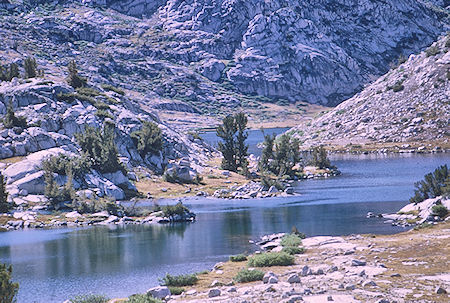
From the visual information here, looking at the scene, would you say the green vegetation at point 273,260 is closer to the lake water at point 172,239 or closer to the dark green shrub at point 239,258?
the dark green shrub at point 239,258

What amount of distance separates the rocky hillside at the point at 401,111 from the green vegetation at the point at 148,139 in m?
69.5

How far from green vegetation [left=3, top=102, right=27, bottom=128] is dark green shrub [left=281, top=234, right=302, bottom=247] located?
5808 centimetres

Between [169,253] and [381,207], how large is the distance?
103ft

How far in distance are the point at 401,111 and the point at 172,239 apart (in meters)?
116

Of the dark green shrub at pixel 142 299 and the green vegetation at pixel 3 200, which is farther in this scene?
the green vegetation at pixel 3 200

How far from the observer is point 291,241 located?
156 feet

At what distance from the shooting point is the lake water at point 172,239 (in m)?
42.5

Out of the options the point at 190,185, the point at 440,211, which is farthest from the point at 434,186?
the point at 190,185

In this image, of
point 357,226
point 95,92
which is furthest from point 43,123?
point 357,226

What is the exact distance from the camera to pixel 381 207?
71.0 metres

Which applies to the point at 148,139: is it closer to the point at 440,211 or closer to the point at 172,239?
the point at 172,239

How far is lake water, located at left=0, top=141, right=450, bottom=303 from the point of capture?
139ft

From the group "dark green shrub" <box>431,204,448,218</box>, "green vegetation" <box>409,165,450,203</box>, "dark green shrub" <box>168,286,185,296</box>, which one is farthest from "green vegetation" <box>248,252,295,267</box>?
"green vegetation" <box>409,165,450,203</box>

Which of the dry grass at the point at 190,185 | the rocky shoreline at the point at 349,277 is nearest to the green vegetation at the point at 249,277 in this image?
the rocky shoreline at the point at 349,277
